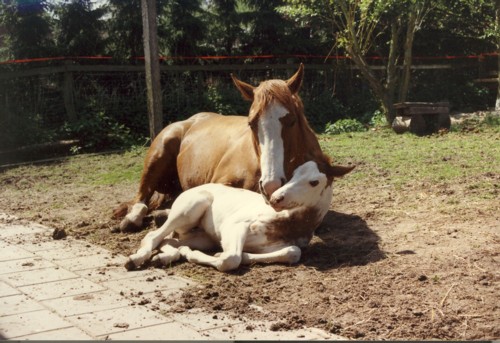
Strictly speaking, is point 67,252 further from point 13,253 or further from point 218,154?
point 218,154

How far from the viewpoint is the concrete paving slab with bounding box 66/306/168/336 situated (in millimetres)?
3875

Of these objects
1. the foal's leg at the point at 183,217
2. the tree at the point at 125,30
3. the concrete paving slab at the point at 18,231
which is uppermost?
the tree at the point at 125,30

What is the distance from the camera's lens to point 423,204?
6.77 m

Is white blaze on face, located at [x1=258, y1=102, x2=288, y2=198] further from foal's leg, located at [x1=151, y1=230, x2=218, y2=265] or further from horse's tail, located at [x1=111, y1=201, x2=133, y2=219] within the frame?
horse's tail, located at [x1=111, y1=201, x2=133, y2=219]

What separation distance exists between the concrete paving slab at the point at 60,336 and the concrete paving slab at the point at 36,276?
48.4 inches

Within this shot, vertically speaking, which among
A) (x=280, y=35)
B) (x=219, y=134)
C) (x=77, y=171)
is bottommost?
(x=77, y=171)

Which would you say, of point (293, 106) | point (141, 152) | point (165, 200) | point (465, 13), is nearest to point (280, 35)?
point (465, 13)

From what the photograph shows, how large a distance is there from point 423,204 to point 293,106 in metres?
2.02

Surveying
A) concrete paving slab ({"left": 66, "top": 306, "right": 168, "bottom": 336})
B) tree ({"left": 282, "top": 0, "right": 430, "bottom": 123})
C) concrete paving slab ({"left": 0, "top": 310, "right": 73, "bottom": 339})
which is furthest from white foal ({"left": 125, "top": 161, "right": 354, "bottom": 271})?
tree ({"left": 282, "top": 0, "right": 430, "bottom": 123})

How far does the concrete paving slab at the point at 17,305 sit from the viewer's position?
4281 mm

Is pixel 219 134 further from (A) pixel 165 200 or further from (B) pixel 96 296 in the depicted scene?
(B) pixel 96 296

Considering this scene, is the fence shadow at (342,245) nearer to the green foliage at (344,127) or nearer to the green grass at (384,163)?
the green grass at (384,163)

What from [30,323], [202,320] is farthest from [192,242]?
[30,323]

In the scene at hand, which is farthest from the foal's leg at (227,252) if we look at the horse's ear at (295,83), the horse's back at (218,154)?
the horse's ear at (295,83)
